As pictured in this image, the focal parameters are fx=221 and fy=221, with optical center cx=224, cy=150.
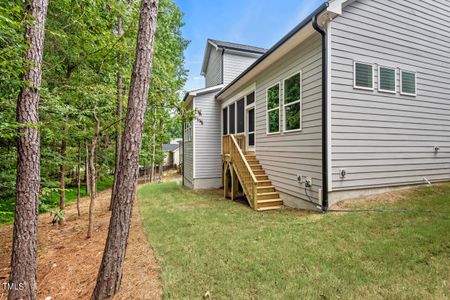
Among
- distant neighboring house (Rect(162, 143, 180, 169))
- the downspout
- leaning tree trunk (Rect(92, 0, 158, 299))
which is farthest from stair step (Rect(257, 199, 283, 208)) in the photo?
distant neighboring house (Rect(162, 143, 180, 169))

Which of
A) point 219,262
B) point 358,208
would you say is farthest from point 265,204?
point 219,262

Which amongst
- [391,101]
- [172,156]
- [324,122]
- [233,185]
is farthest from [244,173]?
[172,156]

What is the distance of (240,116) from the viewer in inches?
361

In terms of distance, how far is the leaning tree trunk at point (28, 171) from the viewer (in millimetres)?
2818

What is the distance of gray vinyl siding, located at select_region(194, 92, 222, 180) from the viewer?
1062 centimetres

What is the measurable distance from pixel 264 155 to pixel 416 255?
485cm

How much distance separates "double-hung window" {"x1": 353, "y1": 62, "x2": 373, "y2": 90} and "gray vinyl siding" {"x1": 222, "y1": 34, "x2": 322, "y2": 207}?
0.85 metres

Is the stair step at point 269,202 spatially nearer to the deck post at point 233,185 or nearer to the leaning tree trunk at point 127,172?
the deck post at point 233,185

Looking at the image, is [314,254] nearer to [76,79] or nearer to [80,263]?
[80,263]

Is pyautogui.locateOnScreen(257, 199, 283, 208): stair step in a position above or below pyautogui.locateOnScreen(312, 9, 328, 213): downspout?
below

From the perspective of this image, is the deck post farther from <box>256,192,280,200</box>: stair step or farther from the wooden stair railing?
<box>256,192,280,200</box>: stair step

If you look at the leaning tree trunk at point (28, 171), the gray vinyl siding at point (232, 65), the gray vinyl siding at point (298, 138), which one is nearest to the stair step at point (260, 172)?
the gray vinyl siding at point (298, 138)

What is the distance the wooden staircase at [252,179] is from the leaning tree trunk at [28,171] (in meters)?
4.61

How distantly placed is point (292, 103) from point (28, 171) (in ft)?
17.9
